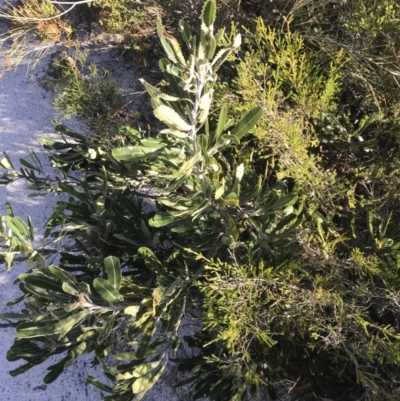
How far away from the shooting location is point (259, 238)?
161cm

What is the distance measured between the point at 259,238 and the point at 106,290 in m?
0.58

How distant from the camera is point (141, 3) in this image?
2.43 meters

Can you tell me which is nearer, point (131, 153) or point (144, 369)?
point (131, 153)

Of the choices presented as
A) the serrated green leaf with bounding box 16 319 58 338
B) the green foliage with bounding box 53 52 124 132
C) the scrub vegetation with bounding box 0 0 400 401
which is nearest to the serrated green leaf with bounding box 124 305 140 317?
the scrub vegetation with bounding box 0 0 400 401

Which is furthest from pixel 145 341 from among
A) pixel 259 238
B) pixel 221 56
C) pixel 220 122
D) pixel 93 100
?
pixel 93 100

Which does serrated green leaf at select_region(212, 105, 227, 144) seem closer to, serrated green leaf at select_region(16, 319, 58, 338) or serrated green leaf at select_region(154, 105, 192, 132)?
serrated green leaf at select_region(154, 105, 192, 132)

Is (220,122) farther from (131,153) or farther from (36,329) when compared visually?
(36,329)

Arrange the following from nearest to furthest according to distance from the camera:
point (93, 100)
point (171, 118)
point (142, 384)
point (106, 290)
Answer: point (171, 118), point (106, 290), point (142, 384), point (93, 100)

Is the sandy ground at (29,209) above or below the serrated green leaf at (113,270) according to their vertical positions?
below

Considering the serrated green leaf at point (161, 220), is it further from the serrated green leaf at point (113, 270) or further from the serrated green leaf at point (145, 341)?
the serrated green leaf at point (145, 341)

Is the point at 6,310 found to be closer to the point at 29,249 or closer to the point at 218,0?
the point at 29,249

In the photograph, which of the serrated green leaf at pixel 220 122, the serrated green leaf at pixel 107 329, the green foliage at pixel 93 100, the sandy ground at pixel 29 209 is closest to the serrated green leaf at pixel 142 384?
the serrated green leaf at pixel 107 329

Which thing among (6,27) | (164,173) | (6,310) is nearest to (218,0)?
(164,173)

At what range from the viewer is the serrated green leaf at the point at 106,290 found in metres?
1.34
